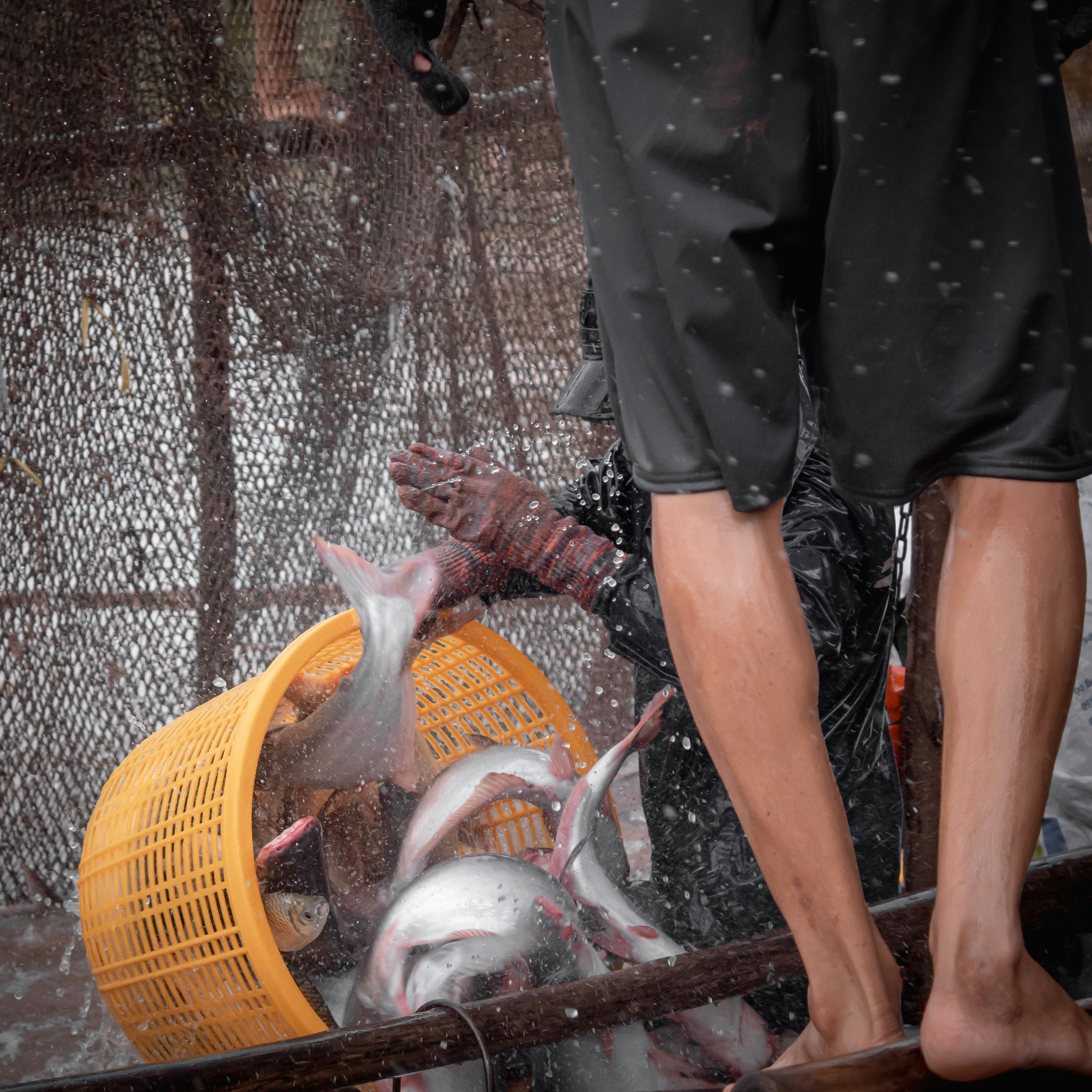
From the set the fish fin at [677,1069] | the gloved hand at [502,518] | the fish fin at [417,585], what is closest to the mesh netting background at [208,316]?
the fish fin at [417,585]

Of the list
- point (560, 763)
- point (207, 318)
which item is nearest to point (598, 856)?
point (560, 763)

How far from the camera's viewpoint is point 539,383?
107 inches

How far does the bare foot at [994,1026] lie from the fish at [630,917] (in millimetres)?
748

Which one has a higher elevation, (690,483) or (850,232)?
(850,232)

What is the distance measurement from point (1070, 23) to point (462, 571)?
49.4 inches

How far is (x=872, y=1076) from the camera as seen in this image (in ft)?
2.75

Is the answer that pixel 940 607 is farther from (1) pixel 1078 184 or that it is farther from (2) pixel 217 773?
(2) pixel 217 773

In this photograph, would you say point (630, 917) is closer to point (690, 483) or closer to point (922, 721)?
point (922, 721)

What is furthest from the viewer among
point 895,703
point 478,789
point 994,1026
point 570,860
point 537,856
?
point 895,703

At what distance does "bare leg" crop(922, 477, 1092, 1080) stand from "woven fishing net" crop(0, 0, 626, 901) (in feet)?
6.36

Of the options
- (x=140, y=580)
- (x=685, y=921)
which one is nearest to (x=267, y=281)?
(x=140, y=580)

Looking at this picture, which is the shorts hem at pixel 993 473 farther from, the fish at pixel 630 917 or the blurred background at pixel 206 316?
the blurred background at pixel 206 316

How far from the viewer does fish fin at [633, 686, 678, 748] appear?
66.5 inches

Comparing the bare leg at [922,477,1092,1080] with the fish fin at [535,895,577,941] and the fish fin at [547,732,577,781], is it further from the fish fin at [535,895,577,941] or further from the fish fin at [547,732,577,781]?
the fish fin at [547,732,577,781]
